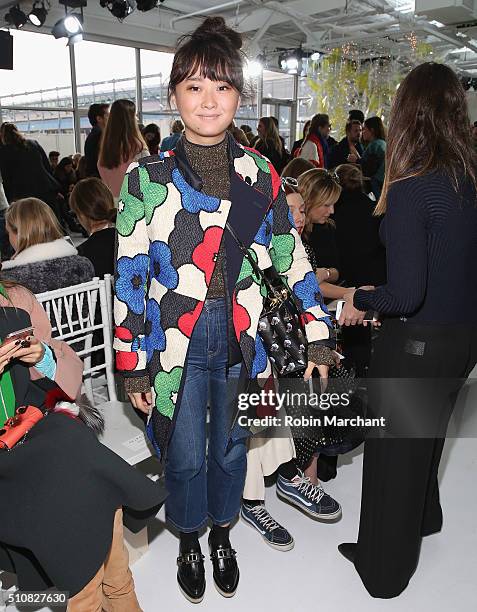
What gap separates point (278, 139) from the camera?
5.18 m

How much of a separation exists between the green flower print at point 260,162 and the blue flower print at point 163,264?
1.15 ft

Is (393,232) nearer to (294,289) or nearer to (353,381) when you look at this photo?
(294,289)

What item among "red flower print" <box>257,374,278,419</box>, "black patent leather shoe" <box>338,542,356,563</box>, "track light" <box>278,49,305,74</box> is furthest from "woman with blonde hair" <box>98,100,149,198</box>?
"track light" <box>278,49,305,74</box>

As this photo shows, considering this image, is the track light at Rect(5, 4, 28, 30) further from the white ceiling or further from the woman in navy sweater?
the woman in navy sweater

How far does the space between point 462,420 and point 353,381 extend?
3.24 feet

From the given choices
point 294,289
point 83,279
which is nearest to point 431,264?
point 294,289

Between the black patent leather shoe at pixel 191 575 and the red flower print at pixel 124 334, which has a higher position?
the red flower print at pixel 124 334

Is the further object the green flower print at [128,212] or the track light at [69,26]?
the track light at [69,26]

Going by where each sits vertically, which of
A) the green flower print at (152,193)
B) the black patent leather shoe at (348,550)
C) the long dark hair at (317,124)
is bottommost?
the black patent leather shoe at (348,550)

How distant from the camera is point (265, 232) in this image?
1.50 meters

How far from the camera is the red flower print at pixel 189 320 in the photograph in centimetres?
140

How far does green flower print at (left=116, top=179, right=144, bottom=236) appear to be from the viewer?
138 cm

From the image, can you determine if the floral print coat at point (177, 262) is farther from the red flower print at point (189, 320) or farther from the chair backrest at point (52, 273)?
the chair backrest at point (52, 273)

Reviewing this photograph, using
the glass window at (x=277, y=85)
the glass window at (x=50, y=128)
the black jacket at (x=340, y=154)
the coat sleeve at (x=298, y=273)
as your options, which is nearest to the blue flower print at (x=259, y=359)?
the coat sleeve at (x=298, y=273)
